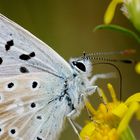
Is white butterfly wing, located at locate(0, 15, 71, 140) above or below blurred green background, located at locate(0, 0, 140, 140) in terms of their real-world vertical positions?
below

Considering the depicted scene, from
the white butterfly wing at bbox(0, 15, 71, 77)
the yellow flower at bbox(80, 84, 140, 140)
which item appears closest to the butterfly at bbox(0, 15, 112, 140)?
the white butterfly wing at bbox(0, 15, 71, 77)

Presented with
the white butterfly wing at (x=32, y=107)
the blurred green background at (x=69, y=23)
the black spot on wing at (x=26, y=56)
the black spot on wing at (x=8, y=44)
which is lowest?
the white butterfly wing at (x=32, y=107)

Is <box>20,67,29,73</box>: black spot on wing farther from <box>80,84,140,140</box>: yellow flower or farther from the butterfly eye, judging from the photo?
<box>80,84,140,140</box>: yellow flower

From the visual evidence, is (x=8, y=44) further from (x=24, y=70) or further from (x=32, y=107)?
(x=32, y=107)

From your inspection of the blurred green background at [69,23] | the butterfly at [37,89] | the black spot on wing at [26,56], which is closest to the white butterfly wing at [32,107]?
the butterfly at [37,89]

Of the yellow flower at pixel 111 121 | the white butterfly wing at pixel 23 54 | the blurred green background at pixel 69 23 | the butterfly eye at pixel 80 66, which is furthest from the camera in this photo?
the blurred green background at pixel 69 23

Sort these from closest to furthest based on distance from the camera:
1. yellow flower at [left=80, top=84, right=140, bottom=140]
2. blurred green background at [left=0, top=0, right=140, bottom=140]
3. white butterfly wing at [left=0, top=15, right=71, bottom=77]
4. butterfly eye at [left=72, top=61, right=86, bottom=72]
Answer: yellow flower at [left=80, top=84, right=140, bottom=140] < white butterfly wing at [left=0, top=15, right=71, bottom=77] < butterfly eye at [left=72, top=61, right=86, bottom=72] < blurred green background at [left=0, top=0, right=140, bottom=140]

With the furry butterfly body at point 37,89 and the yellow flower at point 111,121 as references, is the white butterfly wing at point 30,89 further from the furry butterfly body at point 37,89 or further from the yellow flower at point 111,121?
the yellow flower at point 111,121
